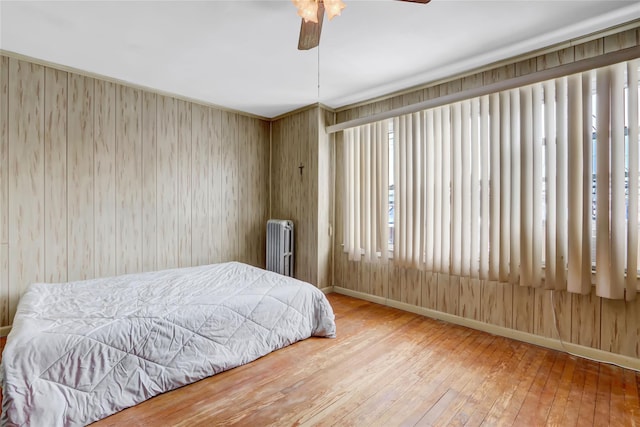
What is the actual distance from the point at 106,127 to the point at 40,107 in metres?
0.51

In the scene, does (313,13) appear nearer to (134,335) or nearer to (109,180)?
(134,335)

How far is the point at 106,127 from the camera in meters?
3.14

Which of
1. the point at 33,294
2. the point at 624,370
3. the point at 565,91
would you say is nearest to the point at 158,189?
the point at 33,294

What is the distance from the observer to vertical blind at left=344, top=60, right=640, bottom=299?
2.14 m

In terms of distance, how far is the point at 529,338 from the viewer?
2.60 m

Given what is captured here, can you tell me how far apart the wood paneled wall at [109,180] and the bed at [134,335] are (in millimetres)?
536

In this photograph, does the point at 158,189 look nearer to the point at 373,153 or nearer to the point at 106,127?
the point at 106,127

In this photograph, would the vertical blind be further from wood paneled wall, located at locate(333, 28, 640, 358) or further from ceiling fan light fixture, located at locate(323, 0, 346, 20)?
ceiling fan light fixture, located at locate(323, 0, 346, 20)

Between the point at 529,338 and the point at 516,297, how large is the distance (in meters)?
0.34

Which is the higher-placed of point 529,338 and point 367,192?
point 367,192

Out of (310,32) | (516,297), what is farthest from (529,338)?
(310,32)

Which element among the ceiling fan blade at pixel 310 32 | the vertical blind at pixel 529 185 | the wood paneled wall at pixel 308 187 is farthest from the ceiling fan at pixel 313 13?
the wood paneled wall at pixel 308 187

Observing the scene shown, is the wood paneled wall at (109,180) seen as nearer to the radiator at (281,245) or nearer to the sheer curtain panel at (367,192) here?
the radiator at (281,245)

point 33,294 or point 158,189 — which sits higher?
point 158,189
